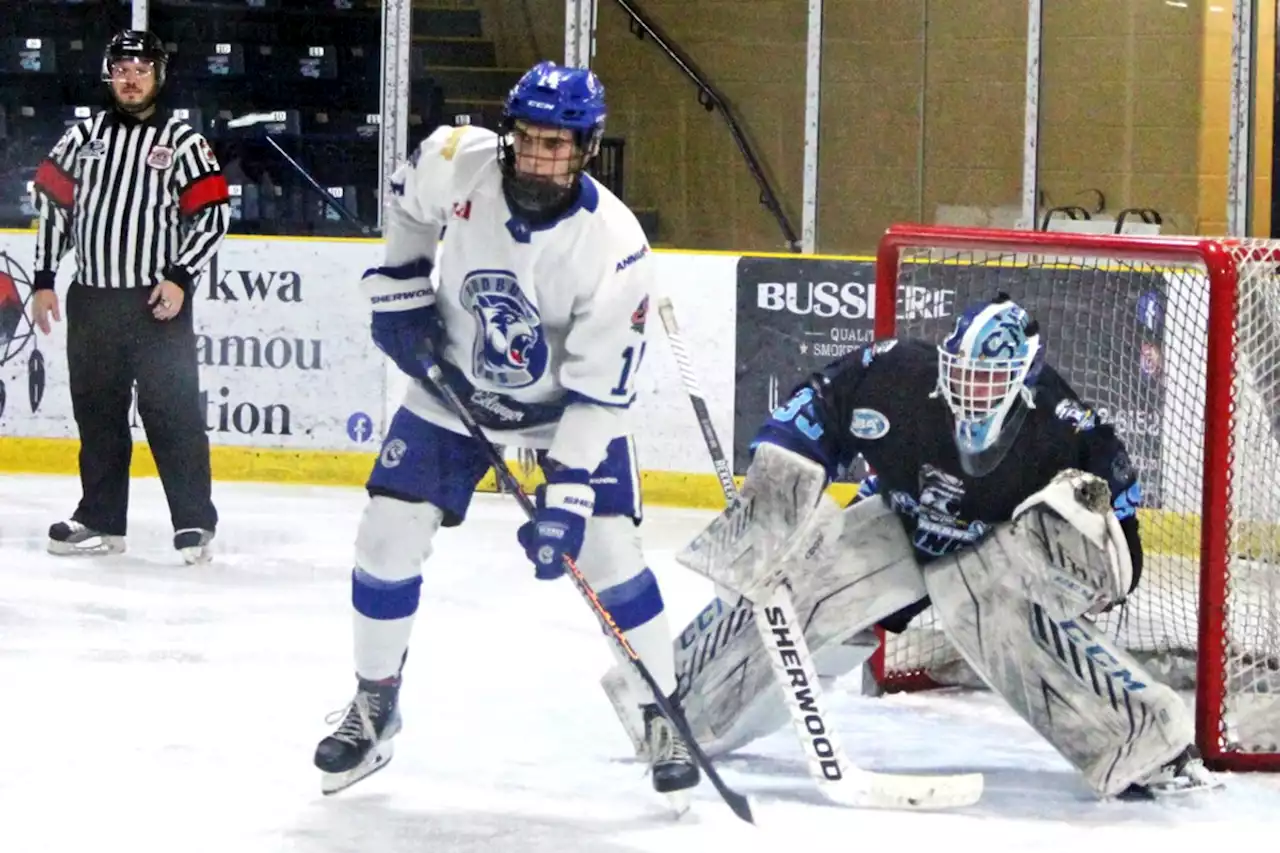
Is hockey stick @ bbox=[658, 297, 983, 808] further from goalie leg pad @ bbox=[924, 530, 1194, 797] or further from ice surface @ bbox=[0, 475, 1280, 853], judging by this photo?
goalie leg pad @ bbox=[924, 530, 1194, 797]

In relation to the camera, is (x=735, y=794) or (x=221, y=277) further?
(x=221, y=277)

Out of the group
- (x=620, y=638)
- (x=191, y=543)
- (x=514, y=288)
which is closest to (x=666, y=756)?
(x=620, y=638)

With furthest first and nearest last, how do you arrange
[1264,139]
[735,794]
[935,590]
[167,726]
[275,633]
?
[1264,139]
[275,633]
[167,726]
[935,590]
[735,794]

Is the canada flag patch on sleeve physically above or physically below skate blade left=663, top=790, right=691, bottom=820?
above

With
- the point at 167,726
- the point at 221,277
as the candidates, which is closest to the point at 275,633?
the point at 167,726

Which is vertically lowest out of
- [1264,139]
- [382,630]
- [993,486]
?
[382,630]

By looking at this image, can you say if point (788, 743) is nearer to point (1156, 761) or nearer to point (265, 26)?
point (1156, 761)

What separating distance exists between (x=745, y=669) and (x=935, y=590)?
0.32 metres


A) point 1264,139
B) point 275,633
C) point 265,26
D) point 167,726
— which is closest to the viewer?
point 167,726

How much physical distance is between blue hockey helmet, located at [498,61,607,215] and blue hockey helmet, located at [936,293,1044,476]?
0.61 m

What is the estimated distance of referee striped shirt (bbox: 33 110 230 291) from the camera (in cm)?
484

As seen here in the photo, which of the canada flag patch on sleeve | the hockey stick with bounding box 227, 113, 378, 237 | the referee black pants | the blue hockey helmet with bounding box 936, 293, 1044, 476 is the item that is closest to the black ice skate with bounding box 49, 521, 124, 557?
the referee black pants

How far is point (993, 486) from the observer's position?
10.1ft

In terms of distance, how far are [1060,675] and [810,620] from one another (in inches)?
15.1
